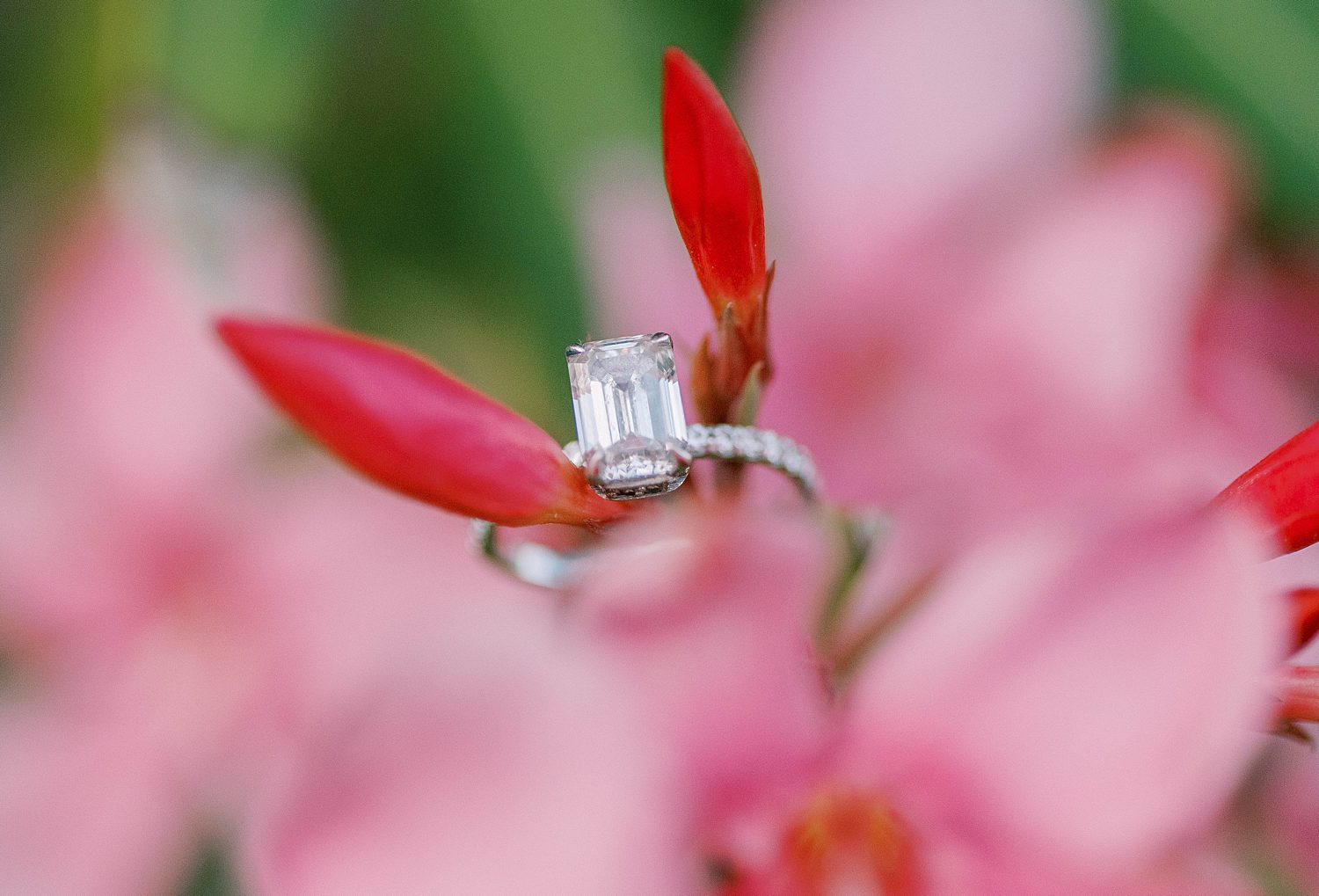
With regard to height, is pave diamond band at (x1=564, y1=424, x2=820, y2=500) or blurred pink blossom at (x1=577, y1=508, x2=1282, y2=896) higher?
pave diamond band at (x1=564, y1=424, x2=820, y2=500)

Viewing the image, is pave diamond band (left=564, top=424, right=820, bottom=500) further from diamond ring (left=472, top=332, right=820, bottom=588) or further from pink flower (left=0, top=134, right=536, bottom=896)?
pink flower (left=0, top=134, right=536, bottom=896)

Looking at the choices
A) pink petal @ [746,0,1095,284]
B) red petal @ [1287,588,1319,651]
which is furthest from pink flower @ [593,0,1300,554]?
red petal @ [1287,588,1319,651]

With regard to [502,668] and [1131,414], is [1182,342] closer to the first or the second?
[1131,414]

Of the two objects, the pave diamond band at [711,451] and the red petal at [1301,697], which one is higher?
the pave diamond band at [711,451]

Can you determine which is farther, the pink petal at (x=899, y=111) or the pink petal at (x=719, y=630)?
the pink petal at (x=899, y=111)

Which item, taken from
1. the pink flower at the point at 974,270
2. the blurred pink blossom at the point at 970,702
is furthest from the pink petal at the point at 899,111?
the blurred pink blossom at the point at 970,702

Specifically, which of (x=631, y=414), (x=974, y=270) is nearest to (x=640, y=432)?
(x=631, y=414)

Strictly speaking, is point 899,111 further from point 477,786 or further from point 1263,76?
point 477,786

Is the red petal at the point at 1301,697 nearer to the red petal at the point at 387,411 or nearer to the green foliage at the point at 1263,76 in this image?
the red petal at the point at 387,411
